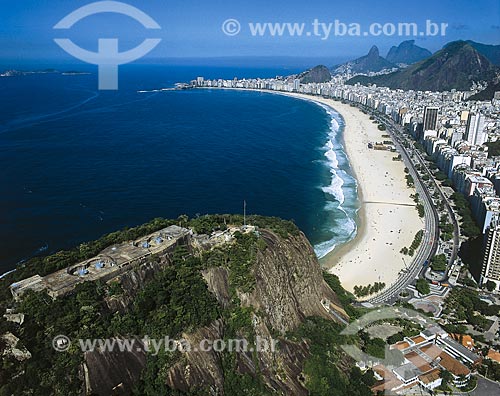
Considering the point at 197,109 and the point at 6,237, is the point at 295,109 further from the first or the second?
the point at 6,237

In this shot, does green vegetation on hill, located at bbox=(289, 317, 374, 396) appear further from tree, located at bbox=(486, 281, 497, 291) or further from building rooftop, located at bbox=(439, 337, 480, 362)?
tree, located at bbox=(486, 281, 497, 291)


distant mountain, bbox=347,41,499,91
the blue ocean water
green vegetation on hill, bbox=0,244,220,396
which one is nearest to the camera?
green vegetation on hill, bbox=0,244,220,396

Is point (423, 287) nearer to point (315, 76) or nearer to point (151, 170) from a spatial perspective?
point (151, 170)

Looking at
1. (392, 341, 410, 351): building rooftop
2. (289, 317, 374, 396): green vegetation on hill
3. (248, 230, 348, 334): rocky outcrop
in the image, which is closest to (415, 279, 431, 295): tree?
(392, 341, 410, 351): building rooftop

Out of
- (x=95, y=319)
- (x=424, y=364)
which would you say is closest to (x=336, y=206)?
(x=424, y=364)

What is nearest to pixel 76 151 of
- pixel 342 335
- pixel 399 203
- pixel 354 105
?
pixel 399 203

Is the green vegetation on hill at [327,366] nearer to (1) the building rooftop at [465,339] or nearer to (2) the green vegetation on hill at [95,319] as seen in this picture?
(2) the green vegetation on hill at [95,319]
